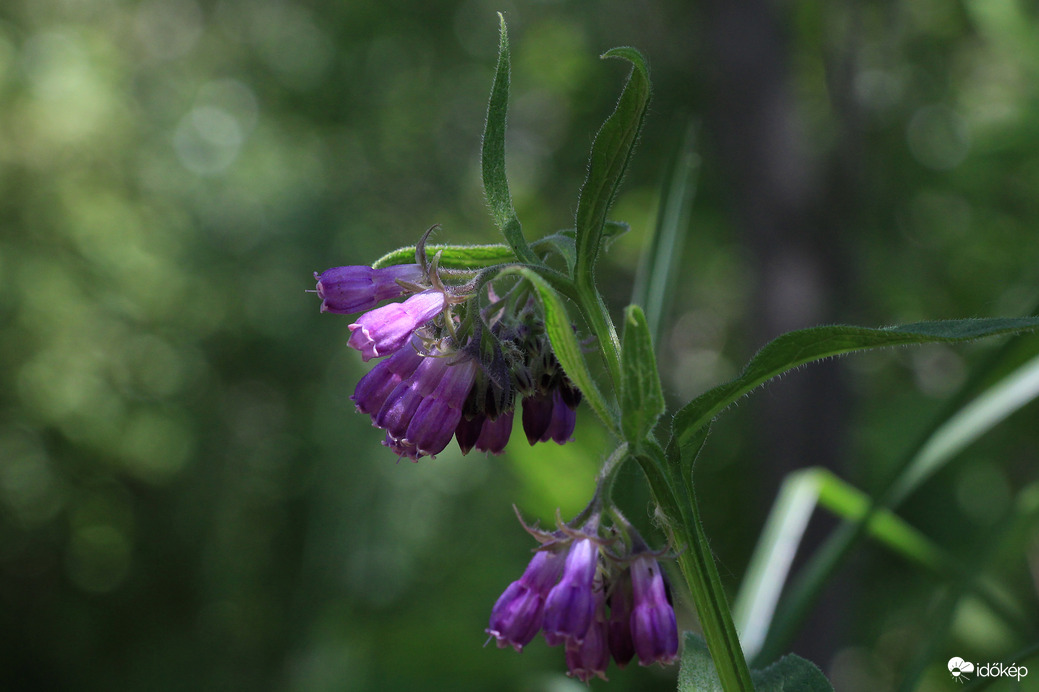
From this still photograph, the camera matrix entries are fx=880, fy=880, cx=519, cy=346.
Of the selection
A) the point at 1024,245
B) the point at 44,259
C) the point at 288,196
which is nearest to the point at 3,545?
the point at 44,259

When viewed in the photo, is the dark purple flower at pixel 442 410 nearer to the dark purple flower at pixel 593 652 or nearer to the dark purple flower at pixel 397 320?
the dark purple flower at pixel 397 320

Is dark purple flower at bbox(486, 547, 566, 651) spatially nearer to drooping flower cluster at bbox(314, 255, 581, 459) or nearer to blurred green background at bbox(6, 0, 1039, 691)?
drooping flower cluster at bbox(314, 255, 581, 459)

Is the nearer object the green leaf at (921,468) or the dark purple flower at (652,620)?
the dark purple flower at (652,620)

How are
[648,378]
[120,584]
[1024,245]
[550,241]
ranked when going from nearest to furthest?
[648,378] → [550,241] → [1024,245] → [120,584]

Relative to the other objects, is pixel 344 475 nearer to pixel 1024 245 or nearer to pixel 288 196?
pixel 288 196

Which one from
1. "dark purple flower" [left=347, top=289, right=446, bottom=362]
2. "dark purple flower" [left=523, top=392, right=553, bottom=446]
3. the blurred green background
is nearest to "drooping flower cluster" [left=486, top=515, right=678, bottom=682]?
"dark purple flower" [left=523, top=392, right=553, bottom=446]

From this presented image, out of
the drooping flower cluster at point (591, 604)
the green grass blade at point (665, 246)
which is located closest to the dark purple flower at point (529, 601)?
the drooping flower cluster at point (591, 604)
